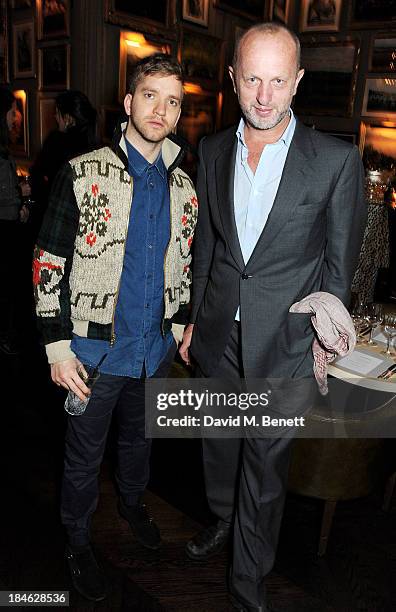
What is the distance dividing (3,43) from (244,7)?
308 centimetres

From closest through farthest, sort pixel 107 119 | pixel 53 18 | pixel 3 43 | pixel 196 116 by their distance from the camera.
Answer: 1. pixel 53 18
2. pixel 107 119
3. pixel 3 43
4. pixel 196 116

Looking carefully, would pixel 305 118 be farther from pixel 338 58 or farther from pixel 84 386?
pixel 84 386

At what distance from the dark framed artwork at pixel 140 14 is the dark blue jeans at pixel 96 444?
4.26 metres

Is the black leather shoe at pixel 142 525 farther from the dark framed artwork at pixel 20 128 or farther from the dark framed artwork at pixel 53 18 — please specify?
the dark framed artwork at pixel 20 128

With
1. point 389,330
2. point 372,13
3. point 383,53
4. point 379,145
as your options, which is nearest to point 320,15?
point 372,13

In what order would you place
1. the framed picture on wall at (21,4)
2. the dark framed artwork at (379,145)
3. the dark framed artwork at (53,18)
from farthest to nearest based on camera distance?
the dark framed artwork at (379,145), the framed picture on wall at (21,4), the dark framed artwork at (53,18)

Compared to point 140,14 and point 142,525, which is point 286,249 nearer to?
point 142,525

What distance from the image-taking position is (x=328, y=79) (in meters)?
7.29

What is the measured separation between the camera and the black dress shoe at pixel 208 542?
2312mm

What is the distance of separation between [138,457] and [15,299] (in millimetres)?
2603

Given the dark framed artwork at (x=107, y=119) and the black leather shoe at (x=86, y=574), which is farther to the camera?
the dark framed artwork at (x=107, y=119)

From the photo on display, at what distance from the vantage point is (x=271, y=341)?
1895mm

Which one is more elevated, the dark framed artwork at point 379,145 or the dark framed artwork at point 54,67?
the dark framed artwork at point 54,67

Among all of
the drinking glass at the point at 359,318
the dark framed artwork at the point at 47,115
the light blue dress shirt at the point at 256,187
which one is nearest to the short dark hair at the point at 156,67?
the light blue dress shirt at the point at 256,187
